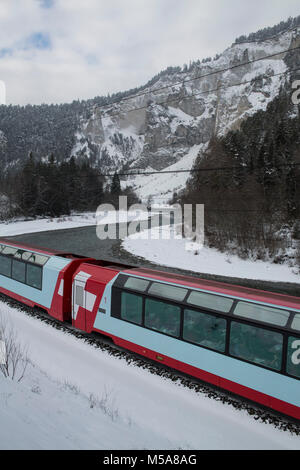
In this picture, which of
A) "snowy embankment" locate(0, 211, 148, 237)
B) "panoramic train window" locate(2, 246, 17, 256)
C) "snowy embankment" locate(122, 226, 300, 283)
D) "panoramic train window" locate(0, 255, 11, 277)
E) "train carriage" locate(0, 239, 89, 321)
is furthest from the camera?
"snowy embankment" locate(0, 211, 148, 237)

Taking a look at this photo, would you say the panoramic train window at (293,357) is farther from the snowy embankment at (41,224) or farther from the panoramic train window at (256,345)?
the snowy embankment at (41,224)

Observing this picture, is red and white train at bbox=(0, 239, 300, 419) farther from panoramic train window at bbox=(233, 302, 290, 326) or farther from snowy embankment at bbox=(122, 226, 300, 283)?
snowy embankment at bbox=(122, 226, 300, 283)

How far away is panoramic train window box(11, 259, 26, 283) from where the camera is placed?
14.9 metres

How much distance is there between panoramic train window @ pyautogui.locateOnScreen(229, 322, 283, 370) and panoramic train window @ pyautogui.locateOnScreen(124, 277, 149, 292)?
3169 millimetres

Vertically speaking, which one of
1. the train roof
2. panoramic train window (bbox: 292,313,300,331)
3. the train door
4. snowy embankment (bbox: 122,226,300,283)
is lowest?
snowy embankment (bbox: 122,226,300,283)

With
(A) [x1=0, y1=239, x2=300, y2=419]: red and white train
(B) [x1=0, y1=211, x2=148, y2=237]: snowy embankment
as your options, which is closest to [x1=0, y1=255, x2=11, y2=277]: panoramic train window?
(A) [x1=0, y1=239, x2=300, y2=419]: red and white train

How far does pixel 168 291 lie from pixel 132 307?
1480mm

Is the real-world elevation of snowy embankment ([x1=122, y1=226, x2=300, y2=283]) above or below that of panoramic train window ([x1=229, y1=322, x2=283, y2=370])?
below

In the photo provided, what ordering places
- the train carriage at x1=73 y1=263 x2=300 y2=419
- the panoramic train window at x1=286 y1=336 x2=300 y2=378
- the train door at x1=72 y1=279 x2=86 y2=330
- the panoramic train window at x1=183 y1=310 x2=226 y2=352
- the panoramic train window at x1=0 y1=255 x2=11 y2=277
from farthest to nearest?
the panoramic train window at x1=0 y1=255 x2=11 y2=277, the train door at x1=72 y1=279 x2=86 y2=330, the panoramic train window at x1=183 y1=310 x2=226 y2=352, the train carriage at x1=73 y1=263 x2=300 y2=419, the panoramic train window at x1=286 y1=336 x2=300 y2=378

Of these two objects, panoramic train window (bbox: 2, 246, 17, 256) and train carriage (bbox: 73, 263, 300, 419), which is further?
panoramic train window (bbox: 2, 246, 17, 256)

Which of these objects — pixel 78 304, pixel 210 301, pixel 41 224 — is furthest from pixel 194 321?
pixel 41 224
